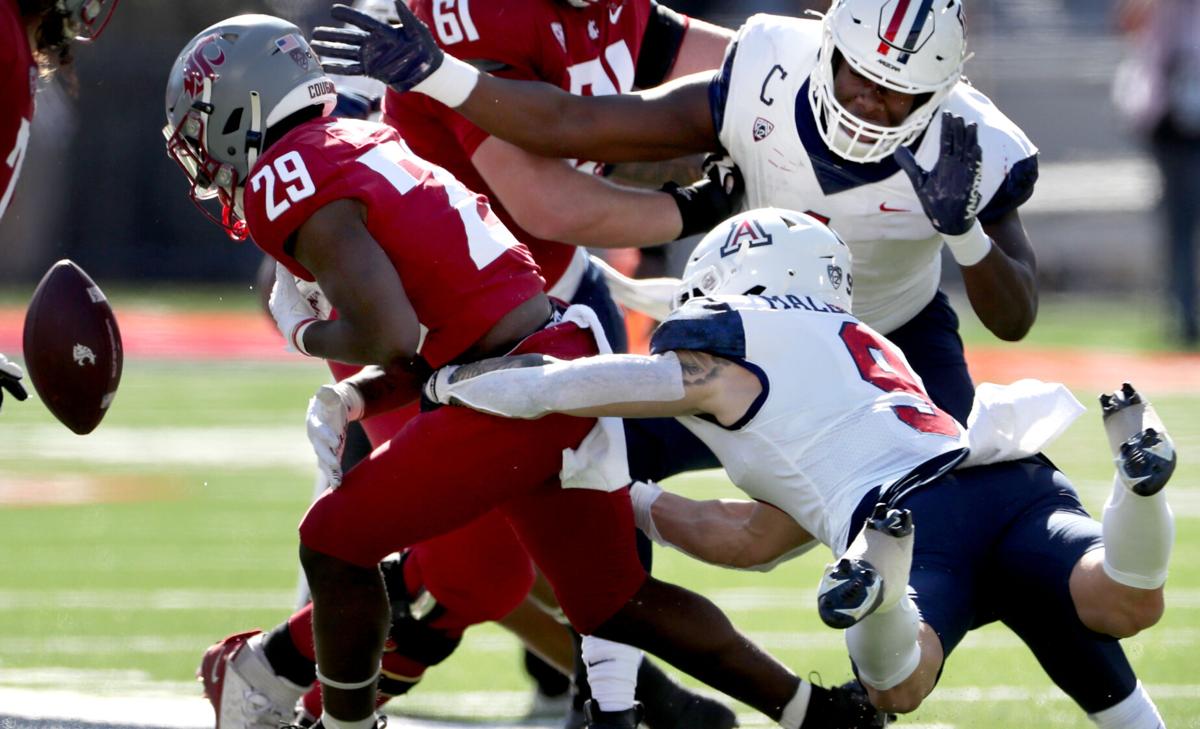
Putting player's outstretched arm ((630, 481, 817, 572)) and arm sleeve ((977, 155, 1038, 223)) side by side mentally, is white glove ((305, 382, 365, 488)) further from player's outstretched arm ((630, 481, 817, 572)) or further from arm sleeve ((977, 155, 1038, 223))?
arm sleeve ((977, 155, 1038, 223))

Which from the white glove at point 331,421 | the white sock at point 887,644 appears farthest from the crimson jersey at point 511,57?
the white sock at point 887,644

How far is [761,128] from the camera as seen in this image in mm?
3916

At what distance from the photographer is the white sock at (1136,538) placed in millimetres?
3178

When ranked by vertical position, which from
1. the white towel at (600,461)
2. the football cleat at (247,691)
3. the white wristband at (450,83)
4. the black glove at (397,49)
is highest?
the black glove at (397,49)

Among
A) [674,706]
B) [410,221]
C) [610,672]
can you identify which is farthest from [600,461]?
[674,706]

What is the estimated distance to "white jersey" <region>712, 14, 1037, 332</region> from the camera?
388 cm

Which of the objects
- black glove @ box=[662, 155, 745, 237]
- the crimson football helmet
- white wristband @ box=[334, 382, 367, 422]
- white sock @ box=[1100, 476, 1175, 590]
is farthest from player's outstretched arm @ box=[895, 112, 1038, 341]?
the crimson football helmet

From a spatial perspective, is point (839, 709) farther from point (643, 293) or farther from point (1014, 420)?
point (643, 293)

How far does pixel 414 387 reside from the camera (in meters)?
3.57

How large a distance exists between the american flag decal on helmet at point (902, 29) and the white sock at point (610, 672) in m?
1.27

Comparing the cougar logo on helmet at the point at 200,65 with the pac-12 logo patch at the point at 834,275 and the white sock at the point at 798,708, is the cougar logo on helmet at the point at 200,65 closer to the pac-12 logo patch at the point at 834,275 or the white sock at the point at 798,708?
the pac-12 logo patch at the point at 834,275

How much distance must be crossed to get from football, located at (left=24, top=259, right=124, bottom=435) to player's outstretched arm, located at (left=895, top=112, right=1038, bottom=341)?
5.29ft

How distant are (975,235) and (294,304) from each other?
1.33 metres

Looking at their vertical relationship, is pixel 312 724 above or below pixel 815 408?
below
